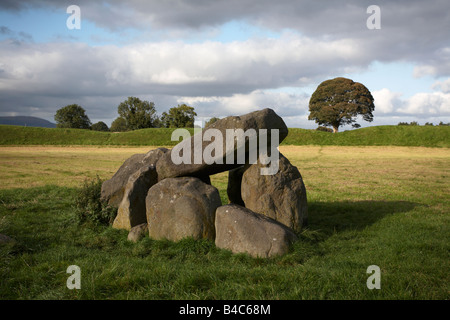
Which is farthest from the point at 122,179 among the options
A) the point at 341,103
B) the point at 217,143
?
the point at 341,103

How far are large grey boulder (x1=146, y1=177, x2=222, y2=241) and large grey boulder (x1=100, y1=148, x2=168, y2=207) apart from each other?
2.06 meters

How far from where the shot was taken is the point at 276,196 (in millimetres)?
10391

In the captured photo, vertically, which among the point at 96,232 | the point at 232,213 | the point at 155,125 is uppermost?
the point at 155,125

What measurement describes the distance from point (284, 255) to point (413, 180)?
1710 centimetres

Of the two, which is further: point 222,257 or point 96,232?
point 96,232

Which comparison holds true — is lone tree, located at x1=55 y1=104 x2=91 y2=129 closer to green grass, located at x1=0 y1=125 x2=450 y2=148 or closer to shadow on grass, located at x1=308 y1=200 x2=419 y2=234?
green grass, located at x1=0 y1=125 x2=450 y2=148

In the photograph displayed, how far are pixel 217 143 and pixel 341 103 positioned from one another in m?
67.7

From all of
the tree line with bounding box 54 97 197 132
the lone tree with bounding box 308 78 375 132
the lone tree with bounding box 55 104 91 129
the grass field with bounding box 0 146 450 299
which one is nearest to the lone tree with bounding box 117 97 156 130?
the tree line with bounding box 54 97 197 132

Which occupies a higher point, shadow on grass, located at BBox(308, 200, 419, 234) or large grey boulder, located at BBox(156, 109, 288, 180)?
large grey boulder, located at BBox(156, 109, 288, 180)

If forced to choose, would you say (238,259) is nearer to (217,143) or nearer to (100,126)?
(217,143)

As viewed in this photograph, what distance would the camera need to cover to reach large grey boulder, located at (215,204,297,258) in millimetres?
8469
